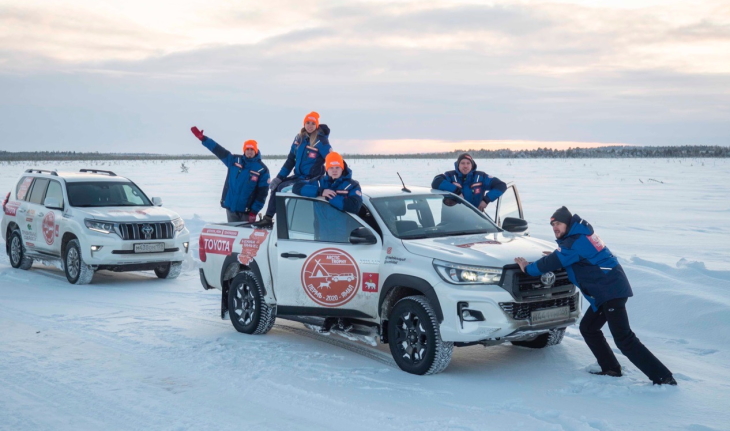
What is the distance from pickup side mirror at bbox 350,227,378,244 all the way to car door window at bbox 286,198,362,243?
32 cm

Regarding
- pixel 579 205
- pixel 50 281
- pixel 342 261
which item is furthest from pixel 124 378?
pixel 579 205

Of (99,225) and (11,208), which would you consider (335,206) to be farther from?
(11,208)

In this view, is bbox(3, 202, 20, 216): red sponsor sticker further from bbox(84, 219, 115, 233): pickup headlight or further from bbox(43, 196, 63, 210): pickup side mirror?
bbox(84, 219, 115, 233): pickup headlight

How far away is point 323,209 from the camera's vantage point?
759 cm

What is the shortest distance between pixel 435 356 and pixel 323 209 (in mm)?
2026

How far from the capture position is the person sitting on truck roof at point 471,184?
9.35 m

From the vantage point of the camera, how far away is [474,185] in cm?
955

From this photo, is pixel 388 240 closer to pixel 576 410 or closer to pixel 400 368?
pixel 400 368

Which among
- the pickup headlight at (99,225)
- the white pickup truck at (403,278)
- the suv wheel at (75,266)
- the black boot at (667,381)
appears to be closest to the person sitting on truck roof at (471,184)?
the white pickup truck at (403,278)

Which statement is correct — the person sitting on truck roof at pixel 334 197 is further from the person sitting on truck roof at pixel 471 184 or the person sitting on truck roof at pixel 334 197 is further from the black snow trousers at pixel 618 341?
the black snow trousers at pixel 618 341

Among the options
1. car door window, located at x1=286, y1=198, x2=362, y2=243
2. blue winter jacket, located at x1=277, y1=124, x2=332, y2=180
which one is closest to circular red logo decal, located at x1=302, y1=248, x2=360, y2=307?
car door window, located at x1=286, y1=198, x2=362, y2=243

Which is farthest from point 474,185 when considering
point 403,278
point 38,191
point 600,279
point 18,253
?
point 18,253

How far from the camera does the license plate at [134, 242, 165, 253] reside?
11.9 metres

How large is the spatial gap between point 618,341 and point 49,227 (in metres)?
9.88
